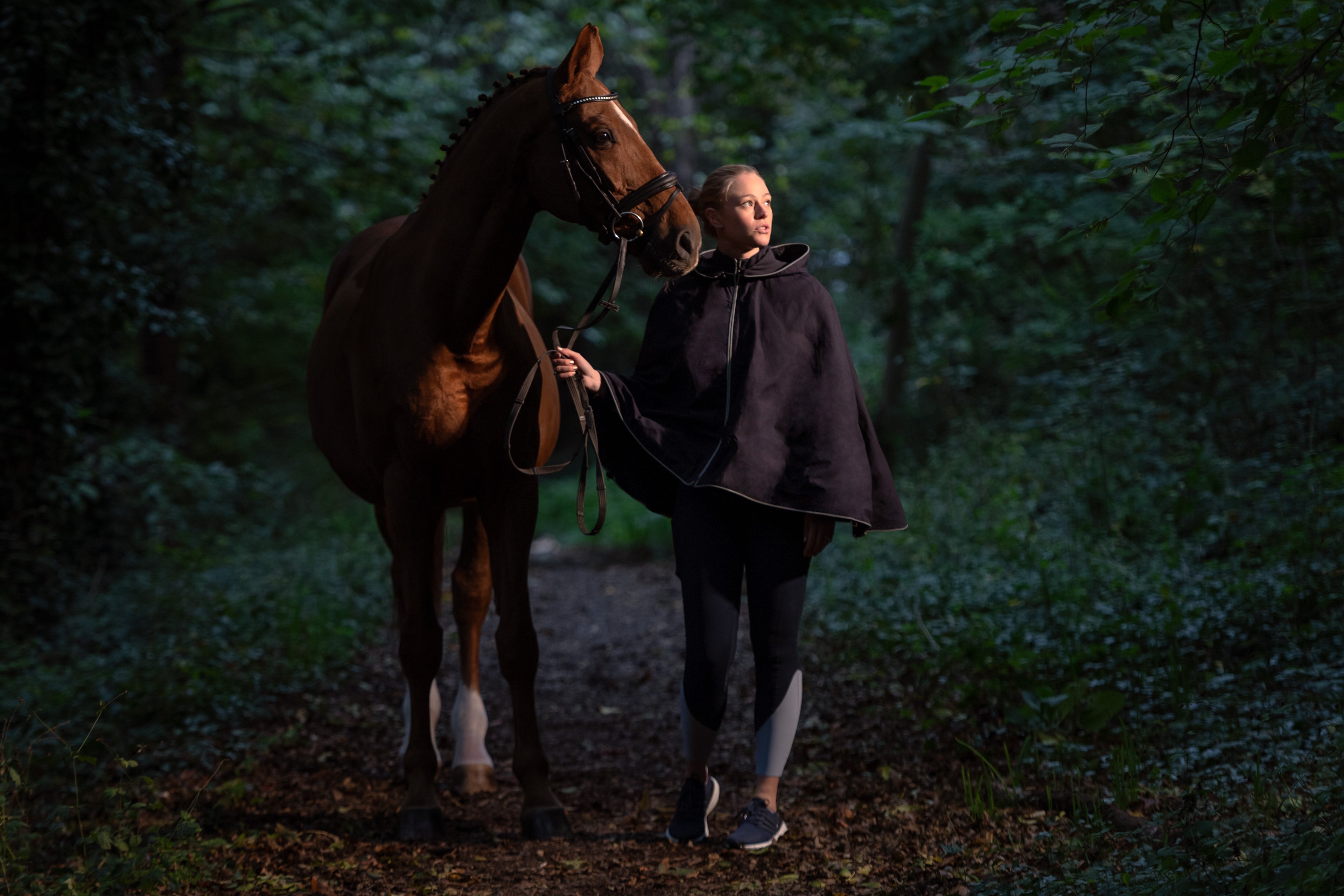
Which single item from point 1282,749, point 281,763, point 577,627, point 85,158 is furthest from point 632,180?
point 577,627

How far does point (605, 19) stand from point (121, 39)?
29.1 ft

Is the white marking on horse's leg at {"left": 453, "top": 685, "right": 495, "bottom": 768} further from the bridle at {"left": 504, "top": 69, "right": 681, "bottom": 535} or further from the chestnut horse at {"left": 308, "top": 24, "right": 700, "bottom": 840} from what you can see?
the bridle at {"left": 504, "top": 69, "right": 681, "bottom": 535}

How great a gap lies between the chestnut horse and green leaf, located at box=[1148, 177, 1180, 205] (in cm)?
126

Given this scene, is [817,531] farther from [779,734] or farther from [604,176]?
[604,176]

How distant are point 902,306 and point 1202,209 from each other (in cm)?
842

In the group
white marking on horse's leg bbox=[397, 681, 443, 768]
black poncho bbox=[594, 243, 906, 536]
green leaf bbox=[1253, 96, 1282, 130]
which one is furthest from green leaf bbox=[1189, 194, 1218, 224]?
white marking on horse's leg bbox=[397, 681, 443, 768]

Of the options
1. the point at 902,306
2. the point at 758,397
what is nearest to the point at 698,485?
the point at 758,397

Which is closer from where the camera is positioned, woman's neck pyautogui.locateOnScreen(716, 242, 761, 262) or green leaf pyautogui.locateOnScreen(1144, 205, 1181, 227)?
green leaf pyautogui.locateOnScreen(1144, 205, 1181, 227)

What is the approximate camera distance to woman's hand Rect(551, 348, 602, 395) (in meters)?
3.21

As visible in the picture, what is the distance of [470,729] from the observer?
→ 443 centimetres

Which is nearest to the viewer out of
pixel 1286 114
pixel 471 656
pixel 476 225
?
pixel 1286 114

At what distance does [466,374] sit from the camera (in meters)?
3.63

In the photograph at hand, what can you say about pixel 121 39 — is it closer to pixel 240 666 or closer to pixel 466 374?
pixel 240 666

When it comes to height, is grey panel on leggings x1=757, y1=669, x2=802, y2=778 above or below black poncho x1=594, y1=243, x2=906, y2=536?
below
